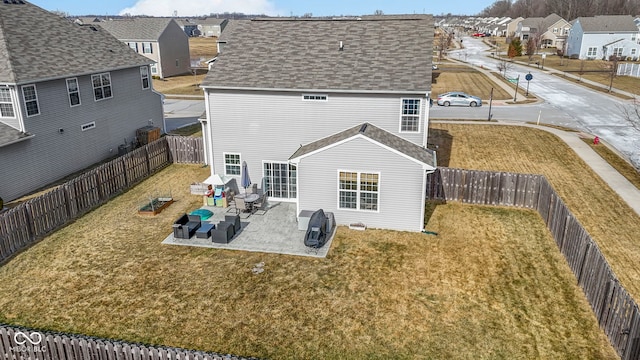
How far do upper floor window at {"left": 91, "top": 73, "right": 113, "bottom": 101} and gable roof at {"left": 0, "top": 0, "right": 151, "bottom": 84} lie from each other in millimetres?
594

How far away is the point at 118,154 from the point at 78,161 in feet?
11.1

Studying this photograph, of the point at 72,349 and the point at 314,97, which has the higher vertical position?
the point at 314,97

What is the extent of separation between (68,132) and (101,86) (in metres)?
3.98

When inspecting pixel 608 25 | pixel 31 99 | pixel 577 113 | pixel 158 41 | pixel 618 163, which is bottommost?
pixel 618 163

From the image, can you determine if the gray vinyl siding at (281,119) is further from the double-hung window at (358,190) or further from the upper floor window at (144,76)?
the upper floor window at (144,76)

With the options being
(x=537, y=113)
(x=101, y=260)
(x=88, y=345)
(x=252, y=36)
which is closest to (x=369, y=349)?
(x=88, y=345)

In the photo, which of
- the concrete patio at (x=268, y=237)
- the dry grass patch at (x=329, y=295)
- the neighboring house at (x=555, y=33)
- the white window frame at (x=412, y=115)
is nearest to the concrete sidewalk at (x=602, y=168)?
the dry grass patch at (x=329, y=295)

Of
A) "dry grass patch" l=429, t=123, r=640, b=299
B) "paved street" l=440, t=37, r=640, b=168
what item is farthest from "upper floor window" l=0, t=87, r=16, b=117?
"paved street" l=440, t=37, r=640, b=168

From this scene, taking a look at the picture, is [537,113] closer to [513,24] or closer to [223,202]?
[223,202]

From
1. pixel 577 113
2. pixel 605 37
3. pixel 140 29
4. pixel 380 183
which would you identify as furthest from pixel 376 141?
pixel 605 37

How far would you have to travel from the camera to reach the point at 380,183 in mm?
18812

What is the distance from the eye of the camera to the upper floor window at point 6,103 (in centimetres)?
2247

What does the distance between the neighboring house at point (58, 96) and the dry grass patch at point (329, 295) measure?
689 centimetres

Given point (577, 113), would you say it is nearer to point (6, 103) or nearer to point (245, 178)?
point (245, 178)
